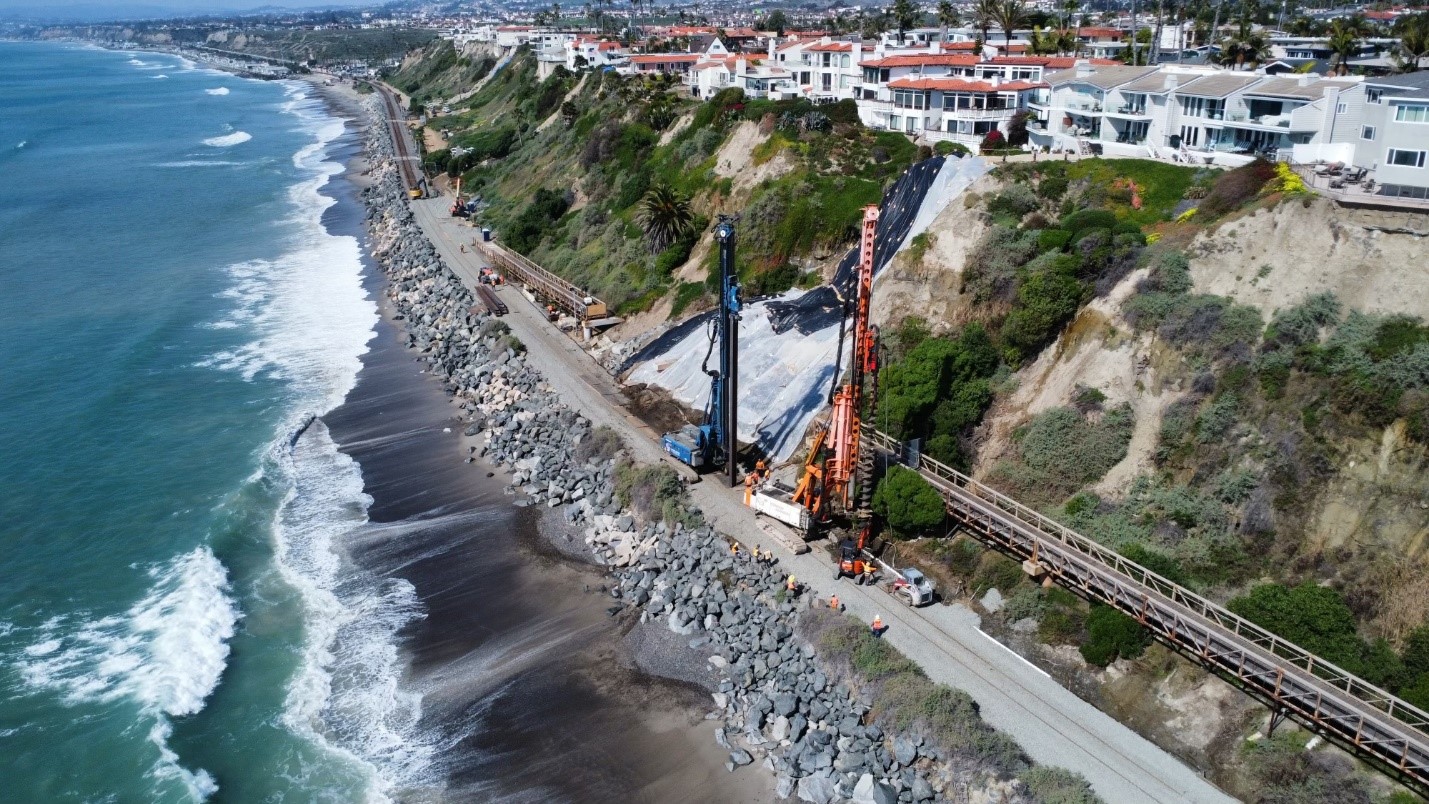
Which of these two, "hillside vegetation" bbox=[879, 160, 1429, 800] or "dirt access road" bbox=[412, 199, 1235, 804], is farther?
"hillside vegetation" bbox=[879, 160, 1429, 800]

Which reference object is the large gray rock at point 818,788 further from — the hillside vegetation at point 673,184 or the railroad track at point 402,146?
the railroad track at point 402,146

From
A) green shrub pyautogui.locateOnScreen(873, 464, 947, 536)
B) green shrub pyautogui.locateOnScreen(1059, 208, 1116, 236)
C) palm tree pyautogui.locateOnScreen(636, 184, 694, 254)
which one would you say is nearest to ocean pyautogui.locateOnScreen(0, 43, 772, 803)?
green shrub pyautogui.locateOnScreen(873, 464, 947, 536)

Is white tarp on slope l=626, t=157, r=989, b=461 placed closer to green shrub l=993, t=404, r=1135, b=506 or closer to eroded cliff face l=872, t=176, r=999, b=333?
eroded cliff face l=872, t=176, r=999, b=333

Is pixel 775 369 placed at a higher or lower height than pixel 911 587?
higher

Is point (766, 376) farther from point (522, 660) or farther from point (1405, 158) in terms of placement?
point (1405, 158)

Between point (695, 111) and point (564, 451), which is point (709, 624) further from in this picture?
point (695, 111)

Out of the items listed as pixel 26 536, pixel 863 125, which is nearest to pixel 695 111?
pixel 863 125

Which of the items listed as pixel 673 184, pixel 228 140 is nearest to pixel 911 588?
pixel 673 184
